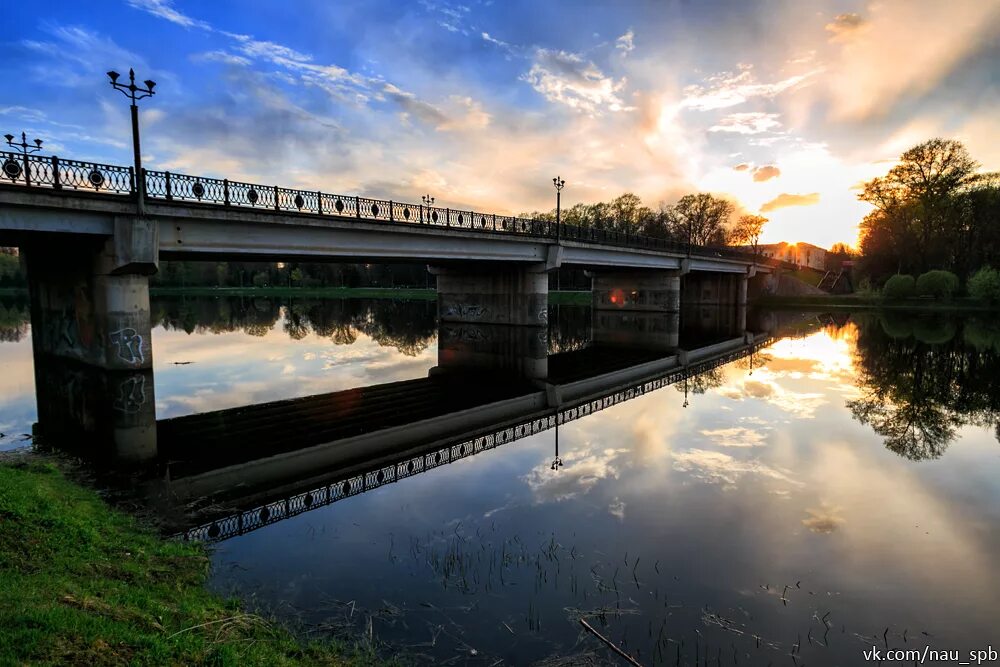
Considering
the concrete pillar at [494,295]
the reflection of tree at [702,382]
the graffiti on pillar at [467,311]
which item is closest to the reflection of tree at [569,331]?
the concrete pillar at [494,295]

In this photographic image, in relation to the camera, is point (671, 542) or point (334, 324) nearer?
point (671, 542)

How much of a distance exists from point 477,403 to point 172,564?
13.1 metres

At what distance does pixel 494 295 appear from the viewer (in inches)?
1923

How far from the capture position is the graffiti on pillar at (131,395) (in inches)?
708

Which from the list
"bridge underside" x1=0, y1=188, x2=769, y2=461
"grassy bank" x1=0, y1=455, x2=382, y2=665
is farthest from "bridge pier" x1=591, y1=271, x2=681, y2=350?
"grassy bank" x1=0, y1=455, x2=382, y2=665

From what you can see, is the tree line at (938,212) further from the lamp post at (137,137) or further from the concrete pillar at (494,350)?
the lamp post at (137,137)

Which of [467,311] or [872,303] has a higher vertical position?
[872,303]

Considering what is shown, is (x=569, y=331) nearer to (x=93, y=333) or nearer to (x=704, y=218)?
(x=93, y=333)

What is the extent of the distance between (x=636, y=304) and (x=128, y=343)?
58.2 meters

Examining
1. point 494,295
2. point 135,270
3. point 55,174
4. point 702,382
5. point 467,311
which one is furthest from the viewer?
point 467,311

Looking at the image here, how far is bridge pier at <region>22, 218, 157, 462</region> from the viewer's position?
675 inches

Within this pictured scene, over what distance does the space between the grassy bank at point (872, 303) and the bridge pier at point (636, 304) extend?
32.9m

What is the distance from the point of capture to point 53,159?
19000mm

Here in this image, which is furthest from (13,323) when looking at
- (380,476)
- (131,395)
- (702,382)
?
(702,382)
